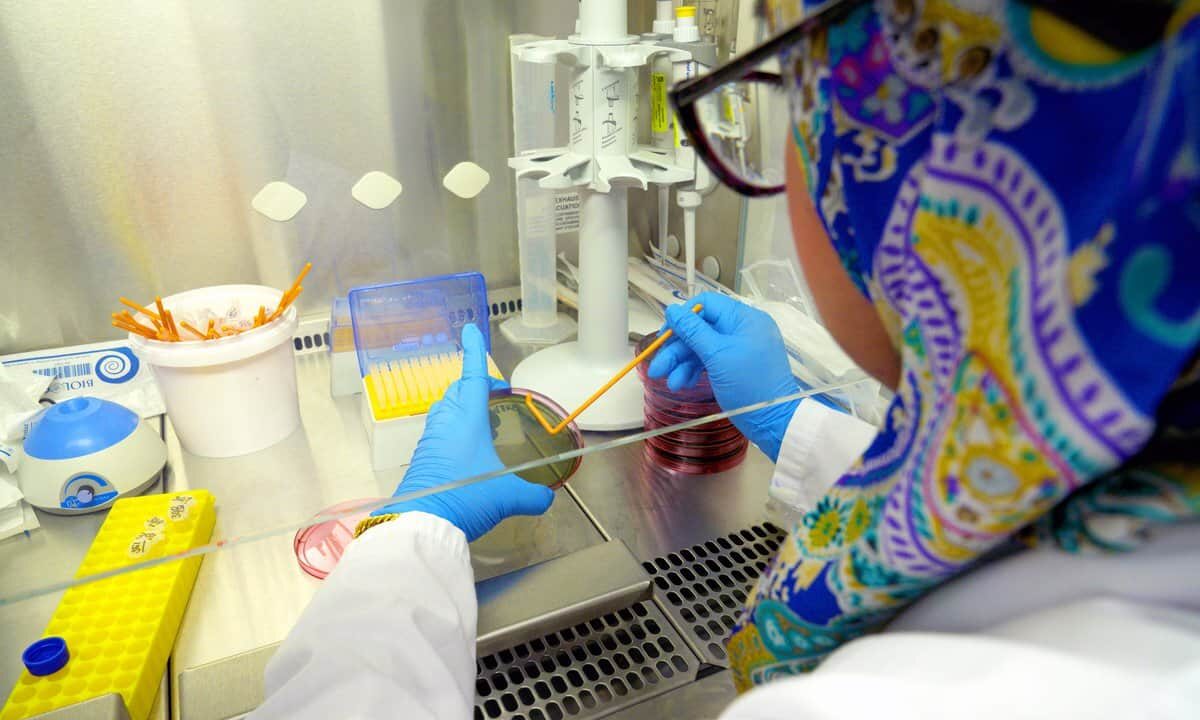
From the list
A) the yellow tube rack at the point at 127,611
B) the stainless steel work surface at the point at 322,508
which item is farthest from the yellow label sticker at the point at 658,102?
the yellow tube rack at the point at 127,611

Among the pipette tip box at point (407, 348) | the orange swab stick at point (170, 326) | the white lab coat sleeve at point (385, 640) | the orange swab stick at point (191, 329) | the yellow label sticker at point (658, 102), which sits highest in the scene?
the yellow label sticker at point (658, 102)

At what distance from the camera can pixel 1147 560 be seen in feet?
0.91

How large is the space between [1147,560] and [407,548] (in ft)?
1.69

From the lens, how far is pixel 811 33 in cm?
34

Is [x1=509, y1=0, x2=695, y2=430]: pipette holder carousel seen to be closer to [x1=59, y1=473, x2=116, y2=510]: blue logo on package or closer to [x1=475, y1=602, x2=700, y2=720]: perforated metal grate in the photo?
[x1=475, y1=602, x2=700, y2=720]: perforated metal grate

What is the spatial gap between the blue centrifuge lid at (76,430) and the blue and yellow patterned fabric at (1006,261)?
806 mm

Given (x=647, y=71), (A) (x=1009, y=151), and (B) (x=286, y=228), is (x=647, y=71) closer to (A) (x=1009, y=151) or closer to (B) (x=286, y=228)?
(B) (x=286, y=228)

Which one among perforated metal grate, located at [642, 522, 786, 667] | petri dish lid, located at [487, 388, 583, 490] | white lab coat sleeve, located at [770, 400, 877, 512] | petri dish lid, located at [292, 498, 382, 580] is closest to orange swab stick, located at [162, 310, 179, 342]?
petri dish lid, located at [292, 498, 382, 580]

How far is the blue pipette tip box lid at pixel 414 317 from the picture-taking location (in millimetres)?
962

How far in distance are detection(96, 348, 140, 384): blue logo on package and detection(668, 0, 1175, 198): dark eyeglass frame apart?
0.86 meters

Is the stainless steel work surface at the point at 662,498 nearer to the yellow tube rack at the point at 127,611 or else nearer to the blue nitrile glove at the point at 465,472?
the blue nitrile glove at the point at 465,472

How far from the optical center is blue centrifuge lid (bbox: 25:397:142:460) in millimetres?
807

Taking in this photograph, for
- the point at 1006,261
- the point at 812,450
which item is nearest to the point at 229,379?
the point at 812,450

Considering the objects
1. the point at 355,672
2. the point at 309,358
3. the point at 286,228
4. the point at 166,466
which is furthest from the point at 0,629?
the point at 286,228
